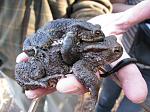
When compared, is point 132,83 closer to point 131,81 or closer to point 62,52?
point 131,81

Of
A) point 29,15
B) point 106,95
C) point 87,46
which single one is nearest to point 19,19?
point 29,15

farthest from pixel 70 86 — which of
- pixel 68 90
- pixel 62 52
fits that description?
pixel 62 52

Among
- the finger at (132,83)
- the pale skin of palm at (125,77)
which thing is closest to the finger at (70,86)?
the pale skin of palm at (125,77)

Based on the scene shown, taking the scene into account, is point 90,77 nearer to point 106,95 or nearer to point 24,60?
point 24,60

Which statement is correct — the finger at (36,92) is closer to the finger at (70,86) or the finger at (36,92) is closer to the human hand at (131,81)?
the finger at (70,86)

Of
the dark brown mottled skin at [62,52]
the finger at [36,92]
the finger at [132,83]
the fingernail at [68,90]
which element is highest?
the dark brown mottled skin at [62,52]

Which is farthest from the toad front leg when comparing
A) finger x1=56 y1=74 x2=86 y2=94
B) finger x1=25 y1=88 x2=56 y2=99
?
finger x1=25 y1=88 x2=56 y2=99
